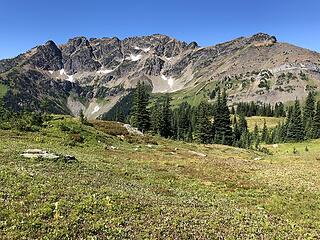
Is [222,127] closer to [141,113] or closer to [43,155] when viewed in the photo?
[141,113]

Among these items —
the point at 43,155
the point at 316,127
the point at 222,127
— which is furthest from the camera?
the point at 316,127

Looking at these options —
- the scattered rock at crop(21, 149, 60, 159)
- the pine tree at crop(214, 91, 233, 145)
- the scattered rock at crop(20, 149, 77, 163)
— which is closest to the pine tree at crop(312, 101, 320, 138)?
the pine tree at crop(214, 91, 233, 145)

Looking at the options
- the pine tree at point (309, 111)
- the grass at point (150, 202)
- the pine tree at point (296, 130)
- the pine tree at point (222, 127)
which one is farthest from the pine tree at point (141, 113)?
the grass at point (150, 202)

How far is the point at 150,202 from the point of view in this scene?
72.8 ft

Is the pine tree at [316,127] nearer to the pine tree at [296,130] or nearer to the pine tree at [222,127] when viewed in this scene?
the pine tree at [296,130]

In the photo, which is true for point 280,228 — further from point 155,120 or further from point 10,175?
point 155,120

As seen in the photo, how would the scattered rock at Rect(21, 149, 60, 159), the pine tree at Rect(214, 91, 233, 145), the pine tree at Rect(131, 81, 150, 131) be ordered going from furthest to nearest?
1. the pine tree at Rect(214, 91, 233, 145)
2. the pine tree at Rect(131, 81, 150, 131)
3. the scattered rock at Rect(21, 149, 60, 159)

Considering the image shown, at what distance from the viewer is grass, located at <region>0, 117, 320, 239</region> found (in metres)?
17.1

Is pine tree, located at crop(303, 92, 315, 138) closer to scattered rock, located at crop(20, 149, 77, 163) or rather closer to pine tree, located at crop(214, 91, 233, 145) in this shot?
pine tree, located at crop(214, 91, 233, 145)

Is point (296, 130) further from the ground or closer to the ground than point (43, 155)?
closer to the ground

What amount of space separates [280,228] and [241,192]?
1046 centimetres

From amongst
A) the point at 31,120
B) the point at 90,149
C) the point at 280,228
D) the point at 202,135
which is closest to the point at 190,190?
the point at 280,228

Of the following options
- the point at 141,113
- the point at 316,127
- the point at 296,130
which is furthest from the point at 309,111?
the point at 141,113

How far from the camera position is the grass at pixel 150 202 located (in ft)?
56.0
